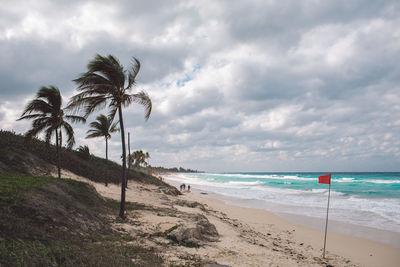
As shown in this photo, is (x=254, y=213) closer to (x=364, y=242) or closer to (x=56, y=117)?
(x=364, y=242)

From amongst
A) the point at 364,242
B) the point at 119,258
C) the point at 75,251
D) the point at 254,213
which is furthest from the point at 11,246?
the point at 254,213

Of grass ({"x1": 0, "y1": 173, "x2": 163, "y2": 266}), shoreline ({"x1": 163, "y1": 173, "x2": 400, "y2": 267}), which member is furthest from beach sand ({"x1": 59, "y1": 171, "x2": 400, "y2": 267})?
grass ({"x1": 0, "y1": 173, "x2": 163, "y2": 266})

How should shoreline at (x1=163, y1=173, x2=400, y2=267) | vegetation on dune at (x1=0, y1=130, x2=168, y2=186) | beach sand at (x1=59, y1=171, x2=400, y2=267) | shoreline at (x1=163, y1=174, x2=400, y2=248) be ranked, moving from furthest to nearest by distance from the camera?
vegetation on dune at (x1=0, y1=130, x2=168, y2=186) < shoreline at (x1=163, y1=174, x2=400, y2=248) < shoreline at (x1=163, y1=173, x2=400, y2=267) < beach sand at (x1=59, y1=171, x2=400, y2=267)

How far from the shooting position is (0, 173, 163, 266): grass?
4.43 meters

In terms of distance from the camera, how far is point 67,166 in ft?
74.4

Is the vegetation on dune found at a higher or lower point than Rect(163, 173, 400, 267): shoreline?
higher

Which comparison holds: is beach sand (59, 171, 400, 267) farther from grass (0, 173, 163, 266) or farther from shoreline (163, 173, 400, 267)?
grass (0, 173, 163, 266)

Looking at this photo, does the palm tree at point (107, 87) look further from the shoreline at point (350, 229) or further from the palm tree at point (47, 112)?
the shoreline at point (350, 229)

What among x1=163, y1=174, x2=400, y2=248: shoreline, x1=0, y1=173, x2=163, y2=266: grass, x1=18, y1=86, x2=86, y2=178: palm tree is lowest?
x1=163, y1=174, x2=400, y2=248: shoreline

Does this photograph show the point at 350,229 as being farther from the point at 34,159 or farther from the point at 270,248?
the point at 34,159

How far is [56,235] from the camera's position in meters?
5.69

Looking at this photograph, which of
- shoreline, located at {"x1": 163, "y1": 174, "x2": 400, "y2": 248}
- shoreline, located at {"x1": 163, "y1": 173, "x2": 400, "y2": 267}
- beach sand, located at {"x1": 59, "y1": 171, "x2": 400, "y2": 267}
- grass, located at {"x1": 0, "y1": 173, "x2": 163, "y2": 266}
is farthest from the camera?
shoreline, located at {"x1": 163, "y1": 174, "x2": 400, "y2": 248}

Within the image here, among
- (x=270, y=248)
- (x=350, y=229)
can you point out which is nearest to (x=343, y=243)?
(x=350, y=229)

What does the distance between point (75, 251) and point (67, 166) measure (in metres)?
20.4
